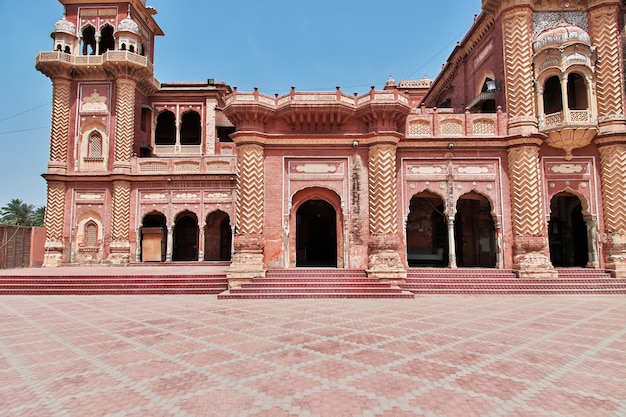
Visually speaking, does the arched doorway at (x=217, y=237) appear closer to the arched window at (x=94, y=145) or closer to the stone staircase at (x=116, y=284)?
the arched window at (x=94, y=145)

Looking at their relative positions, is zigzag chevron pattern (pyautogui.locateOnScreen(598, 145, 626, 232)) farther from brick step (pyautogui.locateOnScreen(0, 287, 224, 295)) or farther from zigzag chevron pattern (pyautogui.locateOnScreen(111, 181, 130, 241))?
zigzag chevron pattern (pyautogui.locateOnScreen(111, 181, 130, 241))

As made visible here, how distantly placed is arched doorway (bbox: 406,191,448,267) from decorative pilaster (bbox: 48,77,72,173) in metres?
20.2

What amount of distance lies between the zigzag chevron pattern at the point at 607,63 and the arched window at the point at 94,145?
2538cm

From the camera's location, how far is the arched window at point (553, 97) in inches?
637

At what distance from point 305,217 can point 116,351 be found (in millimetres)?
15527

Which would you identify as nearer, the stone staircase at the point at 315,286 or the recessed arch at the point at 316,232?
the stone staircase at the point at 315,286

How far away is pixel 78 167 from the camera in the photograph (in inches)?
902

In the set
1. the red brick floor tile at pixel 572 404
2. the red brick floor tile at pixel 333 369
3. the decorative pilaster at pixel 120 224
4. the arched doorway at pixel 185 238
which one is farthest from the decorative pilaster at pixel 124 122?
the red brick floor tile at pixel 572 404

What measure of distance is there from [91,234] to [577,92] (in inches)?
1014

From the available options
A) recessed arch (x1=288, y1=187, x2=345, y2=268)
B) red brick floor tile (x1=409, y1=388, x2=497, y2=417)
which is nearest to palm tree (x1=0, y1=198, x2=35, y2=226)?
recessed arch (x1=288, y1=187, x2=345, y2=268)

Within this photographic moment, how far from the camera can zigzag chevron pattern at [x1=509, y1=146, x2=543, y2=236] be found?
14117 millimetres

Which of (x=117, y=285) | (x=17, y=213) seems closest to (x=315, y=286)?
(x=117, y=285)

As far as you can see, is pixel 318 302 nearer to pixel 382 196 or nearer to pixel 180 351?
pixel 382 196

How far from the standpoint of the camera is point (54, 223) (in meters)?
22.1
